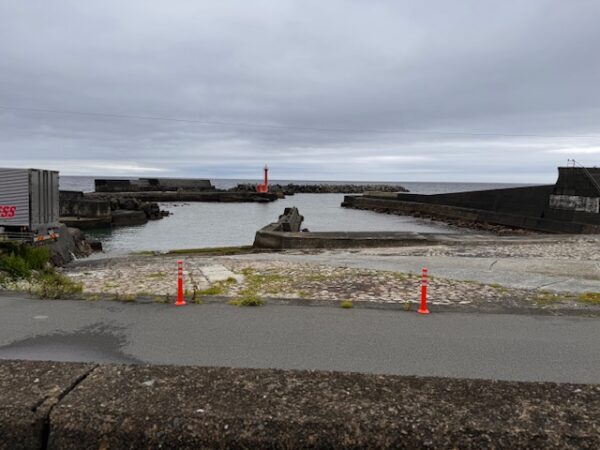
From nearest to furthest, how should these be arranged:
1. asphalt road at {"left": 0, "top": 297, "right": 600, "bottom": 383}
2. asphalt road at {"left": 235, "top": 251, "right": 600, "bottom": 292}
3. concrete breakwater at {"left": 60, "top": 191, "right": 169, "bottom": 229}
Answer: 1. asphalt road at {"left": 0, "top": 297, "right": 600, "bottom": 383}
2. asphalt road at {"left": 235, "top": 251, "right": 600, "bottom": 292}
3. concrete breakwater at {"left": 60, "top": 191, "right": 169, "bottom": 229}

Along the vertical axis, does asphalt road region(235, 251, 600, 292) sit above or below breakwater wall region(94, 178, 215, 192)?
below

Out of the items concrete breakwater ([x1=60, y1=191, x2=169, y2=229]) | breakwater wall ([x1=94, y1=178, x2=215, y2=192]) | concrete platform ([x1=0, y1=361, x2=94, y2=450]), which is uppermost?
breakwater wall ([x1=94, y1=178, x2=215, y2=192])

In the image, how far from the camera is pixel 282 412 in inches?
84.9

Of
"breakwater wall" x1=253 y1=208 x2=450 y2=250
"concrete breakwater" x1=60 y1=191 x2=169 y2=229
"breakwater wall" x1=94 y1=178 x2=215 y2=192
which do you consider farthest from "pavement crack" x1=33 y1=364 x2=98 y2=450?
"breakwater wall" x1=94 y1=178 x2=215 y2=192

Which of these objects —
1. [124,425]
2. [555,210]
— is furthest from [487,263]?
[555,210]

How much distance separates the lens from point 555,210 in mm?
29109

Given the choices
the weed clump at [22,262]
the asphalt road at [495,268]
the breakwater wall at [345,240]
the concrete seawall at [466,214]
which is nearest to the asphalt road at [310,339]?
the asphalt road at [495,268]

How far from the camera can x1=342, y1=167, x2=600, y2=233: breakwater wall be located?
85.3ft

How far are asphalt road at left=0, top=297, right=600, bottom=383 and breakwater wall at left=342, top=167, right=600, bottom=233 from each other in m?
22.1

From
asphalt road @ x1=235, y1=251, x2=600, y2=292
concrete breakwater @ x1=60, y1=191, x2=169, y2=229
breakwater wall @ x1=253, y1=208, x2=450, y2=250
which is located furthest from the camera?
concrete breakwater @ x1=60, y1=191, x2=169, y2=229

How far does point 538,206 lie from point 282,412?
109 ft

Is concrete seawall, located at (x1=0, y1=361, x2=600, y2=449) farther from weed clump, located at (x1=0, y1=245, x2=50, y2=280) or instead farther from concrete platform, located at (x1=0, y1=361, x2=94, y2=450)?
weed clump, located at (x1=0, y1=245, x2=50, y2=280)

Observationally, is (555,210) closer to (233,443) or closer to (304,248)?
(304,248)

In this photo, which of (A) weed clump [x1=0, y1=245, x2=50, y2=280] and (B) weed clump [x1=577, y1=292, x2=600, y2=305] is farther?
(A) weed clump [x1=0, y1=245, x2=50, y2=280]
